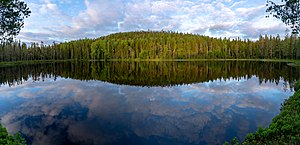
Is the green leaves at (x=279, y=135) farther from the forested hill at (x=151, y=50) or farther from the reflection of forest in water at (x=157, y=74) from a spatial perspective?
the forested hill at (x=151, y=50)

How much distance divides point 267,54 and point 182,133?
144036 mm

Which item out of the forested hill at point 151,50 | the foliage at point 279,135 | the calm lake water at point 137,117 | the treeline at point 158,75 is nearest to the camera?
the foliage at point 279,135

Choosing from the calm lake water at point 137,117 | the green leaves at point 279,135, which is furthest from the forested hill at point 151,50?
the green leaves at point 279,135

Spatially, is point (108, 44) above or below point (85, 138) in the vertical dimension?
above

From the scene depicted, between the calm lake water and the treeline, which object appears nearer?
the calm lake water

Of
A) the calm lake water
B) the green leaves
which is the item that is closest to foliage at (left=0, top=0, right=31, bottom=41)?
the calm lake water

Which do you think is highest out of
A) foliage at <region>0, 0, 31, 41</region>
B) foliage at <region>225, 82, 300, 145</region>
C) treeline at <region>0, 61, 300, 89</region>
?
foliage at <region>0, 0, 31, 41</region>

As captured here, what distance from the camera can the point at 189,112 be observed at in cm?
1956

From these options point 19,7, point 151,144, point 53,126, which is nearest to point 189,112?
point 151,144

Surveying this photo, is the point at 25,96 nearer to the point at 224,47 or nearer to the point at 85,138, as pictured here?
the point at 85,138

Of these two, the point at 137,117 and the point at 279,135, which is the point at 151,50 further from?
the point at 279,135

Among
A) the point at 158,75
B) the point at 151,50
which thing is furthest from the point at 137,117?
the point at 151,50

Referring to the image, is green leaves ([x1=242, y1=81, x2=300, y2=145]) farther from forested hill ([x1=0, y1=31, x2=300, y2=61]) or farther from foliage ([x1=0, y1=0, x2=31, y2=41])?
forested hill ([x1=0, y1=31, x2=300, y2=61])

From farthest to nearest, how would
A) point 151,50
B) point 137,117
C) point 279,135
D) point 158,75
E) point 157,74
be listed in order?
point 151,50
point 157,74
point 158,75
point 137,117
point 279,135
